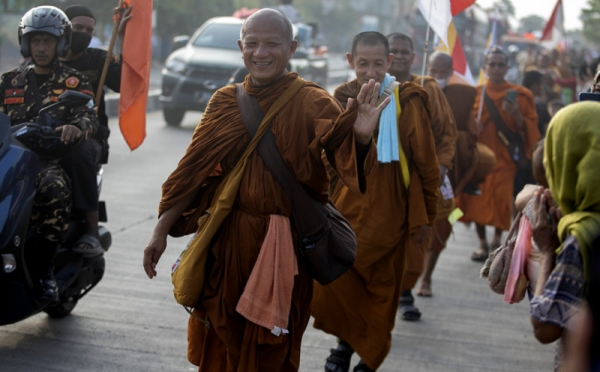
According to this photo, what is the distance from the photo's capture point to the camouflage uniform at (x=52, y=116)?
469cm

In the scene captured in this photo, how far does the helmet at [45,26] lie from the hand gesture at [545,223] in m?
3.23

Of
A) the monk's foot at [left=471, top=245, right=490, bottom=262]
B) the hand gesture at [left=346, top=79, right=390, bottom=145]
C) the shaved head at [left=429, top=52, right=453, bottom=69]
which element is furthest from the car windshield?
Answer: the hand gesture at [left=346, top=79, right=390, bottom=145]

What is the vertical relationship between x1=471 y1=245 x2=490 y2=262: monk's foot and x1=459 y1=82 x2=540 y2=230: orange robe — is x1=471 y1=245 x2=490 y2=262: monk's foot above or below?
below

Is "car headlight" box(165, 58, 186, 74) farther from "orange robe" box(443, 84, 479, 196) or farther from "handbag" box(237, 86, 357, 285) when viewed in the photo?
"handbag" box(237, 86, 357, 285)

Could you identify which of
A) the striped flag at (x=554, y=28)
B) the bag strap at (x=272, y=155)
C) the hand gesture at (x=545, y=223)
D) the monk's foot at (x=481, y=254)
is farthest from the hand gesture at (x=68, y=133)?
the striped flag at (x=554, y=28)

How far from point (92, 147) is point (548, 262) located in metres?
3.21

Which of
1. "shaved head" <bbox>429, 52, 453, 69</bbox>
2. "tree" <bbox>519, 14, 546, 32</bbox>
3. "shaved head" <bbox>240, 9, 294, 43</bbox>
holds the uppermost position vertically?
"shaved head" <bbox>240, 9, 294, 43</bbox>

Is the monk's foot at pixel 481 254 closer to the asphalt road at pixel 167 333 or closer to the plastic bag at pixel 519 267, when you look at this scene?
the asphalt road at pixel 167 333

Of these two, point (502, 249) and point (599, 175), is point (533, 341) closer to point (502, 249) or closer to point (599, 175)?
point (502, 249)

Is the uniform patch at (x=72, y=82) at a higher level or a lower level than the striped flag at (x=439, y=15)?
lower

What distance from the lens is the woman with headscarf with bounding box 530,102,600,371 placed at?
97.0 inches

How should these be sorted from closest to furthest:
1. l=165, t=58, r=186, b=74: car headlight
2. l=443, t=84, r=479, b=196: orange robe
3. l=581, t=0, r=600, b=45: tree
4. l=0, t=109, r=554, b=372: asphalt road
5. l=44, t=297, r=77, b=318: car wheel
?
1. l=0, t=109, r=554, b=372: asphalt road
2. l=44, t=297, r=77, b=318: car wheel
3. l=443, t=84, r=479, b=196: orange robe
4. l=165, t=58, r=186, b=74: car headlight
5. l=581, t=0, r=600, b=45: tree

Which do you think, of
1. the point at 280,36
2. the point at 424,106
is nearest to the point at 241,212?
the point at 280,36

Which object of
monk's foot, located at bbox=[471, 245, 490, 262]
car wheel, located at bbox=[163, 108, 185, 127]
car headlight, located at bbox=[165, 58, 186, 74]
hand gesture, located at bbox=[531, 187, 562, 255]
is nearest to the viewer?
hand gesture, located at bbox=[531, 187, 562, 255]
